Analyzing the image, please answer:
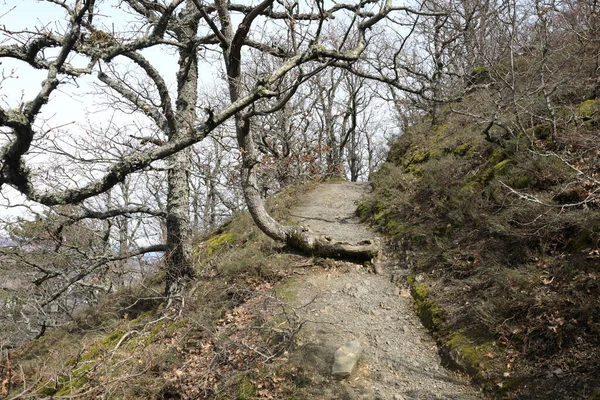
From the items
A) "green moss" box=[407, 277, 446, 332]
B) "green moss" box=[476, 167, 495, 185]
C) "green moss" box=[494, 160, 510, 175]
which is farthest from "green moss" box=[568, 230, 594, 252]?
"green moss" box=[476, 167, 495, 185]

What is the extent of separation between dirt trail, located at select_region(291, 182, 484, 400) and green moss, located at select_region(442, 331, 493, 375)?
17 centimetres

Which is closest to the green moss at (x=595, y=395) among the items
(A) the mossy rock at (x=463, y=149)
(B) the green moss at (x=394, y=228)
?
(B) the green moss at (x=394, y=228)

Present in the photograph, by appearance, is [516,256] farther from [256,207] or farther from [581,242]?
[256,207]

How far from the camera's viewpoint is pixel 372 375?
175 inches

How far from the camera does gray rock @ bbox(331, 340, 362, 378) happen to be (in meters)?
4.37

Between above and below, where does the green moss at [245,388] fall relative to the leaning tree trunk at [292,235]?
below

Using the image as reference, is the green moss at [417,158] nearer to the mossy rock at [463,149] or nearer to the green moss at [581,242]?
the mossy rock at [463,149]

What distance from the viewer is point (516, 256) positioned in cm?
528

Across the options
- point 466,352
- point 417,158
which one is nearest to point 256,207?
point 466,352

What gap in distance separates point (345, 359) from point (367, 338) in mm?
846

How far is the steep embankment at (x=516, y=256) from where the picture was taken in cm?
378

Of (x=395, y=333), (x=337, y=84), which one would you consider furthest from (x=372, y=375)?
(x=337, y=84)

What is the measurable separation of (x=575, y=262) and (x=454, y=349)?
1.84 meters

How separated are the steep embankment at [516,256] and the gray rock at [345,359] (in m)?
1.23
